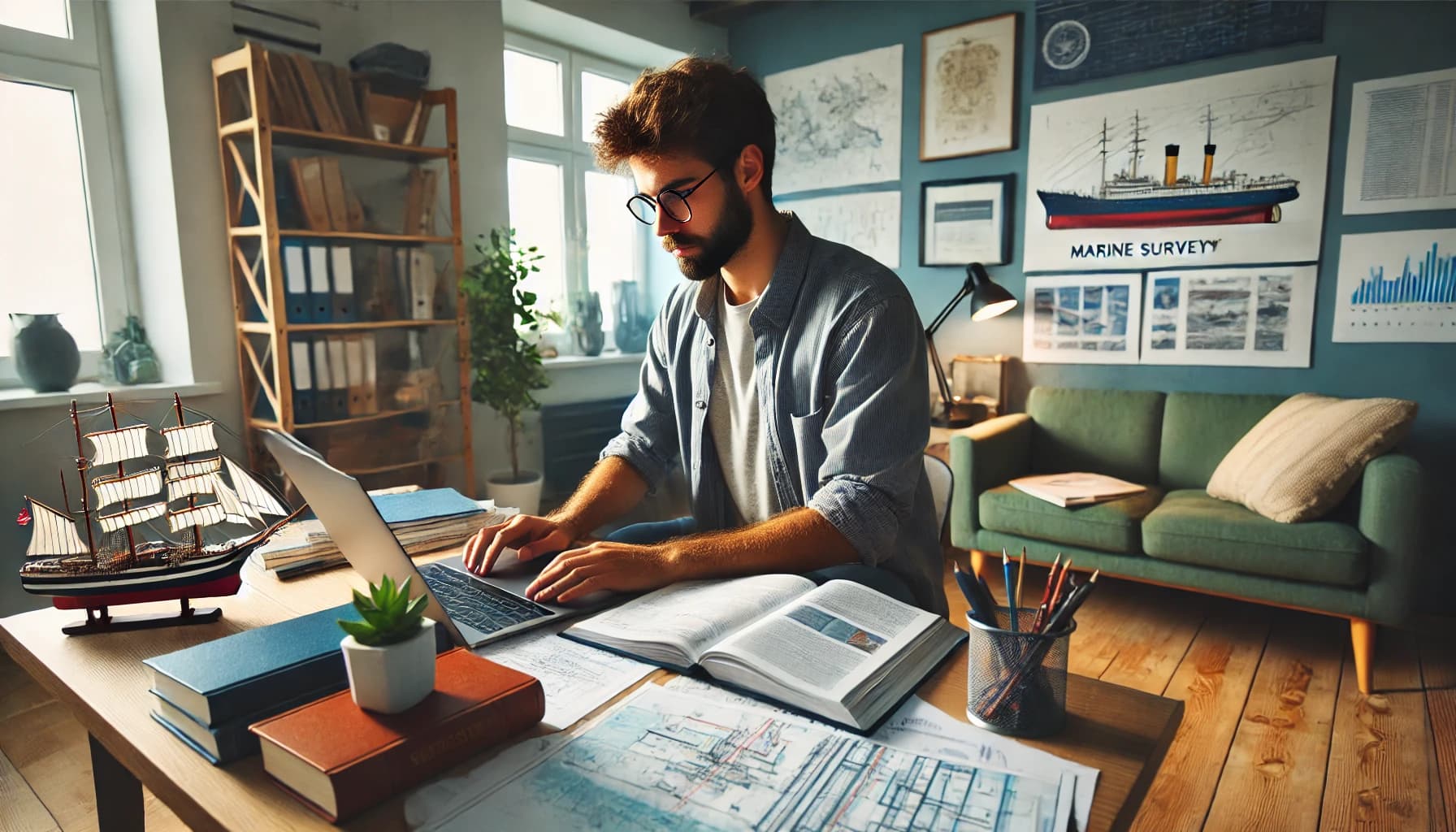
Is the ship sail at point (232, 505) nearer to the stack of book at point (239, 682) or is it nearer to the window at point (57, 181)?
the stack of book at point (239, 682)

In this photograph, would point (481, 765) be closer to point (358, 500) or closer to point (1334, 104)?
point (358, 500)

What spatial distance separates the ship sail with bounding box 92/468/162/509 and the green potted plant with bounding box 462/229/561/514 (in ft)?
6.99

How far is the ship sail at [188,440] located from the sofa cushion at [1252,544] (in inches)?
Result: 98.3

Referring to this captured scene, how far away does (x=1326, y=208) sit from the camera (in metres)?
2.87

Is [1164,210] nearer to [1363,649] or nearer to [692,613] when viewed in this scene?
[1363,649]

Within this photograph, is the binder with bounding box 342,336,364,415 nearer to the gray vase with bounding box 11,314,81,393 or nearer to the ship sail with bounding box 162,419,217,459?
the gray vase with bounding box 11,314,81,393

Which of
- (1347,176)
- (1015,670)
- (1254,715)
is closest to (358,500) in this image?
(1015,670)

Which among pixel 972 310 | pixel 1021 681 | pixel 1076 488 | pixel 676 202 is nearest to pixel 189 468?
pixel 676 202

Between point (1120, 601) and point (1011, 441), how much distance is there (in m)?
0.68

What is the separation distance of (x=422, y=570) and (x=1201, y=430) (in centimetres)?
Answer: 282

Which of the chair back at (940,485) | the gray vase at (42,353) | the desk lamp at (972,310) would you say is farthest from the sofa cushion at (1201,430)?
the gray vase at (42,353)

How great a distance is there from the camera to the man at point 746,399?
116 cm

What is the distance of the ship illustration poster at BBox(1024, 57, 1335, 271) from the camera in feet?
9.51

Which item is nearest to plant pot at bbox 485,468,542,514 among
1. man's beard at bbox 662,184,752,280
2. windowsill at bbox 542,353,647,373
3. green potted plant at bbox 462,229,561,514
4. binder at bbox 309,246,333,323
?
green potted plant at bbox 462,229,561,514
